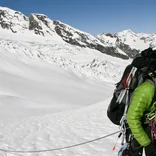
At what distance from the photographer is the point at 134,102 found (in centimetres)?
330

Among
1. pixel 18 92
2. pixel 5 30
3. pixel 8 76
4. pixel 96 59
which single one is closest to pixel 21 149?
pixel 18 92

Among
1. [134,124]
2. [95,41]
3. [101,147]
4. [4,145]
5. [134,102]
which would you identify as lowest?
[4,145]

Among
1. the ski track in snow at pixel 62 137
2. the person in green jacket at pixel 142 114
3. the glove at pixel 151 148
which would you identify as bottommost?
the ski track in snow at pixel 62 137

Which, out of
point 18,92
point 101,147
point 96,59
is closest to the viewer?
point 101,147

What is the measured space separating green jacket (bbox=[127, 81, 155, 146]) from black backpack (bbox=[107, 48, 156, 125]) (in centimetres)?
12

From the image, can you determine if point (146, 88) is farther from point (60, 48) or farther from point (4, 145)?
point (60, 48)

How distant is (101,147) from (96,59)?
110392mm

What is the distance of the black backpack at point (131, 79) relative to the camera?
3.30 meters

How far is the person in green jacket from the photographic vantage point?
127 inches

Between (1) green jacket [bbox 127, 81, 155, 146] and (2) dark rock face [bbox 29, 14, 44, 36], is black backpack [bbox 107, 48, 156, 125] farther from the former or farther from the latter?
(2) dark rock face [bbox 29, 14, 44, 36]

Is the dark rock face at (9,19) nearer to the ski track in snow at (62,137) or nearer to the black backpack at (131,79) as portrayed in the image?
the ski track in snow at (62,137)

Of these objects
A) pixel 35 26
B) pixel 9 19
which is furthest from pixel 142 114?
pixel 35 26

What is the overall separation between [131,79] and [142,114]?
16.9 inches

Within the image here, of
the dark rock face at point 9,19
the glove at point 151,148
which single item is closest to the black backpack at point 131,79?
the glove at point 151,148
